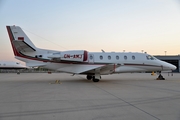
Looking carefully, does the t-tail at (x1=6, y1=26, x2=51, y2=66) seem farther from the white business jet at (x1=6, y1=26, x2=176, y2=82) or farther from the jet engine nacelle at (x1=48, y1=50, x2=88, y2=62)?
the jet engine nacelle at (x1=48, y1=50, x2=88, y2=62)

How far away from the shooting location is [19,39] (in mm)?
16859

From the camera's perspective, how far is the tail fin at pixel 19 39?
1631 cm

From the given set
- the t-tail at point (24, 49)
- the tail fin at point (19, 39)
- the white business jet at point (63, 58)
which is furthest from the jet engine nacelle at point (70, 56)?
the tail fin at point (19, 39)

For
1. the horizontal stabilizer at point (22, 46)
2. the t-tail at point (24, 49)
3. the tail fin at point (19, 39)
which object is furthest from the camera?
the t-tail at point (24, 49)

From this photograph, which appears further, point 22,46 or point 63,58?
point 63,58

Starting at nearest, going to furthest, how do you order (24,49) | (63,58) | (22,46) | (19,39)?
(22,46) < (63,58) < (24,49) < (19,39)

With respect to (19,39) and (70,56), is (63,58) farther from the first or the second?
(19,39)

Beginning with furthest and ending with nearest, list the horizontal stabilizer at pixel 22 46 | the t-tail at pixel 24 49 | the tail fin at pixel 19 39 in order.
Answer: the t-tail at pixel 24 49 → the tail fin at pixel 19 39 → the horizontal stabilizer at pixel 22 46

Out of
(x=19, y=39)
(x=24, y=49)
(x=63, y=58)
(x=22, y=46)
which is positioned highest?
(x=19, y=39)

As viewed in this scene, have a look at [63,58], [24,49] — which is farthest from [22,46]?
[63,58]

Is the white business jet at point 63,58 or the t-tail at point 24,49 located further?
the t-tail at point 24,49

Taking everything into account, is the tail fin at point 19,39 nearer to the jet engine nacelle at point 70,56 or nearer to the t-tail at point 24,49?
the t-tail at point 24,49

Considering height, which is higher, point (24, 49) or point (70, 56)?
point (24, 49)

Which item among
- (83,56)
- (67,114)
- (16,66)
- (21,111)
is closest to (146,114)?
(67,114)
